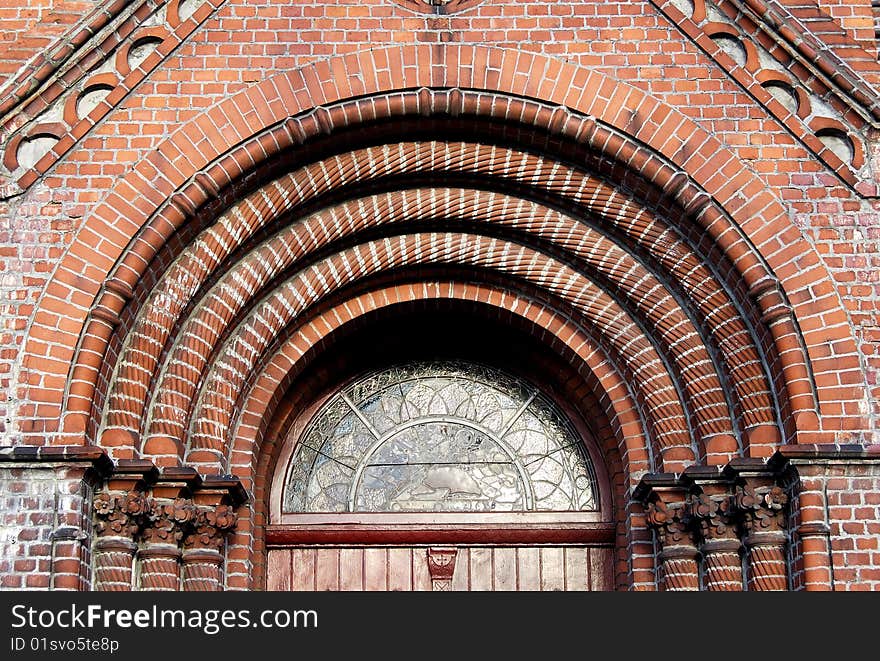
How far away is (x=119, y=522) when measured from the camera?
6977mm

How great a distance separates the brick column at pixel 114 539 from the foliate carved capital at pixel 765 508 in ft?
11.2

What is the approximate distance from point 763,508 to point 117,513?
11.9ft

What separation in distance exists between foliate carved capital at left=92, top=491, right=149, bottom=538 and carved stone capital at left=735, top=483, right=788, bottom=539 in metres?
3.41

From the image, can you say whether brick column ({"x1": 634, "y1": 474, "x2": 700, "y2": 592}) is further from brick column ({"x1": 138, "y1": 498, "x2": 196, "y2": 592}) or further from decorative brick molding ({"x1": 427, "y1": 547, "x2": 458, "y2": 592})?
brick column ({"x1": 138, "y1": 498, "x2": 196, "y2": 592})

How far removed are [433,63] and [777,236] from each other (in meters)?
2.29

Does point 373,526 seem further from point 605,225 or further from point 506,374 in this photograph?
point 605,225

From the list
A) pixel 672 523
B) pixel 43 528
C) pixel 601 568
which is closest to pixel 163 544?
pixel 43 528

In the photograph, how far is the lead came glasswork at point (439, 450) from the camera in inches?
332

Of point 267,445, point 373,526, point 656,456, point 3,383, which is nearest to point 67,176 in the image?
point 3,383

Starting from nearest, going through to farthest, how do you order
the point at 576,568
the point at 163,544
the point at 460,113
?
the point at 163,544 < the point at 460,113 < the point at 576,568

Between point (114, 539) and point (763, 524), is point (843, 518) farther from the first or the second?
point (114, 539)

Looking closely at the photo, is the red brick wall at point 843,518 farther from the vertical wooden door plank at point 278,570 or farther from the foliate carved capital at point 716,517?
the vertical wooden door plank at point 278,570

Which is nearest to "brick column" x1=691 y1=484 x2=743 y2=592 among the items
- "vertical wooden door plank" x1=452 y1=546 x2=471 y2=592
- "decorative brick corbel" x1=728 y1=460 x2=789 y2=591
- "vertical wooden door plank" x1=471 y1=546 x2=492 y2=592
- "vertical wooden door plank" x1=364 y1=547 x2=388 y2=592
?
"decorative brick corbel" x1=728 y1=460 x2=789 y2=591

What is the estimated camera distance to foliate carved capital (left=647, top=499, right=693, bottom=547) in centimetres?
750
